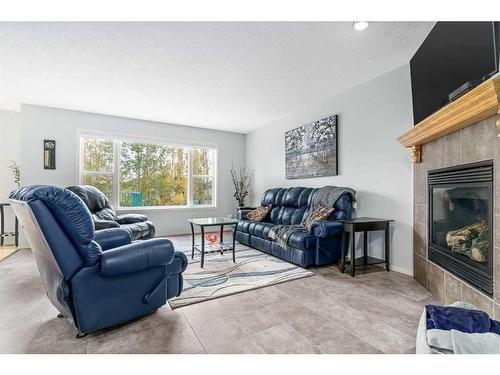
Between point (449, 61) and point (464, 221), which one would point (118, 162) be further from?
point (464, 221)

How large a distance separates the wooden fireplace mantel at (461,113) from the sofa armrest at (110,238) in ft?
9.52

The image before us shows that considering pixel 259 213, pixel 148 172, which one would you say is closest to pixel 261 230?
pixel 259 213

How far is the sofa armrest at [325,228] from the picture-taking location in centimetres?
309

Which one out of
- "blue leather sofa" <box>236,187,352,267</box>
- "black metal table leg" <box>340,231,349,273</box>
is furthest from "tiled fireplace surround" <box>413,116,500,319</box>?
"blue leather sofa" <box>236,187,352,267</box>

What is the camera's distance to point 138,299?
1857mm

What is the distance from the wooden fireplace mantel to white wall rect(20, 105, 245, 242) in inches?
165

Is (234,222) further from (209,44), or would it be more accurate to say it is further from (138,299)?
(209,44)

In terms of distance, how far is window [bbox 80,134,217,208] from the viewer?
4820mm

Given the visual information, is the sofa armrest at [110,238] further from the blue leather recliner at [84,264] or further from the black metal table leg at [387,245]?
the black metal table leg at [387,245]

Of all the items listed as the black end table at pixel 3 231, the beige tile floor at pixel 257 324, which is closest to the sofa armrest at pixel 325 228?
the beige tile floor at pixel 257 324

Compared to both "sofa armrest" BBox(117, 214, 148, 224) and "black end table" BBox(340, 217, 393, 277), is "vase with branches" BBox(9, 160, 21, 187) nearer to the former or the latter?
"sofa armrest" BBox(117, 214, 148, 224)

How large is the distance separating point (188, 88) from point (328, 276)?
308 centimetres

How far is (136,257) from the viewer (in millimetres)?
1757
